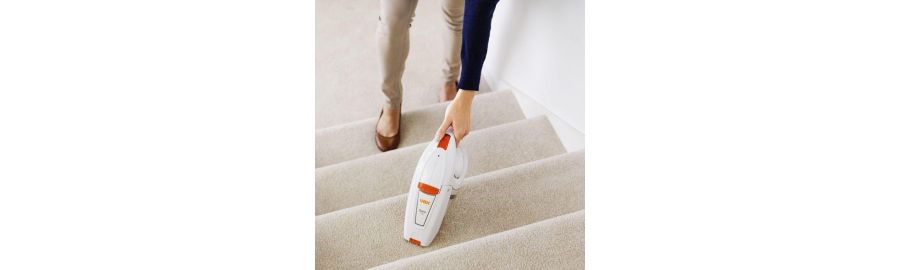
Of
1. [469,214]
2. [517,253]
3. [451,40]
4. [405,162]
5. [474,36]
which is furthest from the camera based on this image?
[451,40]

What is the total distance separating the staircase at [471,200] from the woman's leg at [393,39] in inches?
10.3

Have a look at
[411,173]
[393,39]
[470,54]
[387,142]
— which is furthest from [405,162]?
[470,54]

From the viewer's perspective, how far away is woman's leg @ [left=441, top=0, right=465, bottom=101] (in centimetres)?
245

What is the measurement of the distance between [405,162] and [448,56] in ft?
1.71

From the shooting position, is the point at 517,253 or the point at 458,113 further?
the point at 458,113

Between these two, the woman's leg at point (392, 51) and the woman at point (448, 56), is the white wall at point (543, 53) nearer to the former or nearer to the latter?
the woman at point (448, 56)

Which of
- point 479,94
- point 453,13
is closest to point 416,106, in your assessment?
point 479,94

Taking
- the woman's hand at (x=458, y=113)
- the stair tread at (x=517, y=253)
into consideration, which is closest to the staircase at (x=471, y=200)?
the stair tread at (x=517, y=253)

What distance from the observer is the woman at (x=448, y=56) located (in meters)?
1.94

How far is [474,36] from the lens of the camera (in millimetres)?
1938

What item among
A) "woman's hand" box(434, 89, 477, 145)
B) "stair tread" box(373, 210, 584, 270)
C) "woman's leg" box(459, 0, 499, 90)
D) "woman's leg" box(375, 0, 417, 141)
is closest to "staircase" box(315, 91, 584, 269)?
"stair tread" box(373, 210, 584, 270)

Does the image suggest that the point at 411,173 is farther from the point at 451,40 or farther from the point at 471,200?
the point at 451,40
